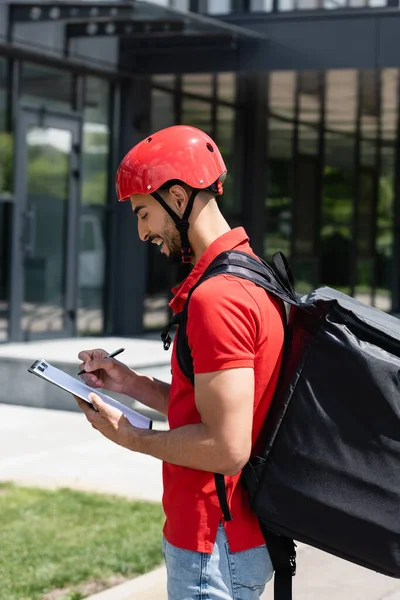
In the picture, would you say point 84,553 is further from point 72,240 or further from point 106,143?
point 106,143

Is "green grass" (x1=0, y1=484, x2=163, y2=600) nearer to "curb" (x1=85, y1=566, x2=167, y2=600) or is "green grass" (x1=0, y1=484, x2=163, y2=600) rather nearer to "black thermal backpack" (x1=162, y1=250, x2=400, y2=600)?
"curb" (x1=85, y1=566, x2=167, y2=600)

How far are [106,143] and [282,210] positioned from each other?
5.32 metres

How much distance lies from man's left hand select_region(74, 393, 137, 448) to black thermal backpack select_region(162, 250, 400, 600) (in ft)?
0.70

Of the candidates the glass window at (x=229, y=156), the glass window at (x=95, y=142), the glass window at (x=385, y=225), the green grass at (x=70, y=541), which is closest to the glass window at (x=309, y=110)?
the glass window at (x=229, y=156)

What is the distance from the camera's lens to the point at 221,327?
2.30 m

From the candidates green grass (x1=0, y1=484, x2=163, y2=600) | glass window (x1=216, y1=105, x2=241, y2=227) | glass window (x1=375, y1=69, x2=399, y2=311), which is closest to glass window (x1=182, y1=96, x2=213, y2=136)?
glass window (x1=216, y1=105, x2=241, y2=227)

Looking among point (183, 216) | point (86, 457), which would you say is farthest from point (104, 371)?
point (86, 457)

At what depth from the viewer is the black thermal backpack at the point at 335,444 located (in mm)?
2357

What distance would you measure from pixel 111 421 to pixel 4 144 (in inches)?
Answer: 449

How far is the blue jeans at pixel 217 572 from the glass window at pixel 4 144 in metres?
11.4

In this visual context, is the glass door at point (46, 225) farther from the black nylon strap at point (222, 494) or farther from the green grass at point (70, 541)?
the black nylon strap at point (222, 494)

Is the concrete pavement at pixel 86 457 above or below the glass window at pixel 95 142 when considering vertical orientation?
below

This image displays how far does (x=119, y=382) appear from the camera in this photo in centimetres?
287

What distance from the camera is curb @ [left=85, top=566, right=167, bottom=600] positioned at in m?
4.92
